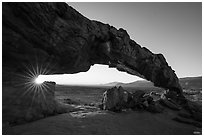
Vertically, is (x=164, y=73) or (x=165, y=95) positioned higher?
(x=164, y=73)

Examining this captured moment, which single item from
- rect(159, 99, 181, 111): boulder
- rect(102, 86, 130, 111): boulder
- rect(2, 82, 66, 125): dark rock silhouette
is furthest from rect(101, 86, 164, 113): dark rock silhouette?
rect(2, 82, 66, 125): dark rock silhouette

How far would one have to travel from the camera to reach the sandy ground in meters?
12.7

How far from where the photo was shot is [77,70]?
20484mm

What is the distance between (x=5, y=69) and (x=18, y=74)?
1.37 metres

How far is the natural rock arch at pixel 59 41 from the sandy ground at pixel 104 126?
5.81m

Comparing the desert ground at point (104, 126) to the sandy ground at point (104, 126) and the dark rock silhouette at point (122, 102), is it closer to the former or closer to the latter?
the sandy ground at point (104, 126)

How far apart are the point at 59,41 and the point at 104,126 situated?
9070mm

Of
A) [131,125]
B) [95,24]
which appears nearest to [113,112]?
[131,125]

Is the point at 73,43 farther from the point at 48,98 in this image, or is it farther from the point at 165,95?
the point at 165,95

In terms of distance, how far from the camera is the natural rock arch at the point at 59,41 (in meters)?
13.1

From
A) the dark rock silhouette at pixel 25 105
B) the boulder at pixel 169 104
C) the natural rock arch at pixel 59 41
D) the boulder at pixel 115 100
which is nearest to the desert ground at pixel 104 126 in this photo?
the dark rock silhouette at pixel 25 105

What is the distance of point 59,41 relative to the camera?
1571 centimetres

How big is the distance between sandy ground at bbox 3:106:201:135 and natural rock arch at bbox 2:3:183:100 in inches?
229

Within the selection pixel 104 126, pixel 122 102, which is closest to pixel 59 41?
pixel 104 126
